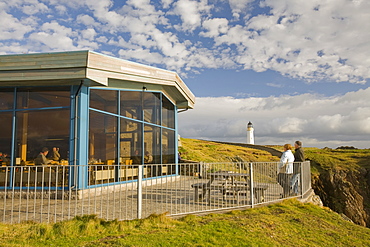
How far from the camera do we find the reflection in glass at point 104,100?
9.84 m

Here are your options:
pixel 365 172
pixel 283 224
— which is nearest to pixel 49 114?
pixel 283 224

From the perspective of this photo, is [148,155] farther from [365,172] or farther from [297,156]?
[365,172]

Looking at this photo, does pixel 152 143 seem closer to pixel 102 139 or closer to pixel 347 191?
pixel 102 139

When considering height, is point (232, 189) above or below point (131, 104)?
below

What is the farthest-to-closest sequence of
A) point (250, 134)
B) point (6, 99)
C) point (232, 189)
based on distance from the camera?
point (250, 134) < point (6, 99) < point (232, 189)

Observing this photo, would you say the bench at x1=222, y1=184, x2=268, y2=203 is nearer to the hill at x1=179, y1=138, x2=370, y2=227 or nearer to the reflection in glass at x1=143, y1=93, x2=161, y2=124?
the reflection in glass at x1=143, y1=93, x2=161, y2=124

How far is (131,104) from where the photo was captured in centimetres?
1167

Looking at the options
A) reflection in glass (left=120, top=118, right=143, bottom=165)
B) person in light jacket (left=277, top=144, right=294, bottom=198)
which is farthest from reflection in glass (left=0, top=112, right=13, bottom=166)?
person in light jacket (left=277, top=144, right=294, bottom=198)

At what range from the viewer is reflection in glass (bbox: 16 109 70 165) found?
9.15 metres

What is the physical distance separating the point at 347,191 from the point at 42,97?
18.5 meters

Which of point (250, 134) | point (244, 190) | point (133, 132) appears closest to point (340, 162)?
point (133, 132)

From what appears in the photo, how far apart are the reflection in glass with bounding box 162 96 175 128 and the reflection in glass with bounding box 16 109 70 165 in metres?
5.92

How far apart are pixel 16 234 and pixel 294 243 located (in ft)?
16.0

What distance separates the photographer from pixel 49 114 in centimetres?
930
